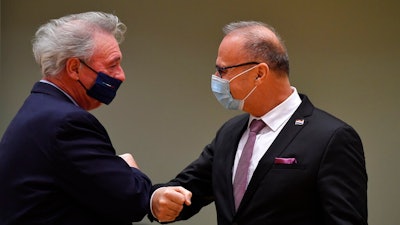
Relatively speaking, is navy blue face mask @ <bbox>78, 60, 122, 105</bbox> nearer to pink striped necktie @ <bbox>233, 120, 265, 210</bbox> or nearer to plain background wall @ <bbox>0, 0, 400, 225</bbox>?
pink striped necktie @ <bbox>233, 120, 265, 210</bbox>

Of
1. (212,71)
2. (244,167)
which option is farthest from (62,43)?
(212,71)

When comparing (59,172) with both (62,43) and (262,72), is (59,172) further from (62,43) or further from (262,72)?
(262,72)

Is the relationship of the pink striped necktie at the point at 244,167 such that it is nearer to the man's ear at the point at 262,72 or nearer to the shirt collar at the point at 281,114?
the shirt collar at the point at 281,114

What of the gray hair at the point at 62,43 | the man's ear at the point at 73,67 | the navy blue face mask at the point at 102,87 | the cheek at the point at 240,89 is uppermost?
the gray hair at the point at 62,43

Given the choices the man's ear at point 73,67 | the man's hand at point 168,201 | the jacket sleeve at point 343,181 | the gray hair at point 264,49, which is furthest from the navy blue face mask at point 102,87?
the jacket sleeve at point 343,181

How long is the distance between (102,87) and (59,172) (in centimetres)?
37

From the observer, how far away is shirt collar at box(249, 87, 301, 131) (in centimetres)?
188

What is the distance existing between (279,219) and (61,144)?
2.51 feet

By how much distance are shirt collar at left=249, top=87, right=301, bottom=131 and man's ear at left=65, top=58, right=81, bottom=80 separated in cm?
71

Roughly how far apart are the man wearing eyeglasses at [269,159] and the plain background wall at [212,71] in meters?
1.96

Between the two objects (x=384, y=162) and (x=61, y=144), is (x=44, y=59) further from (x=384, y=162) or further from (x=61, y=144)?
(x=384, y=162)

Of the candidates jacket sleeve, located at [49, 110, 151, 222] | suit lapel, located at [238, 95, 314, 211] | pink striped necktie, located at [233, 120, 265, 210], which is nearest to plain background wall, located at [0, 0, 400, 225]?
pink striped necktie, located at [233, 120, 265, 210]

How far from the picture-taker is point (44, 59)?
5.57 ft

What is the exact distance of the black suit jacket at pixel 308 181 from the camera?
1.62 metres
